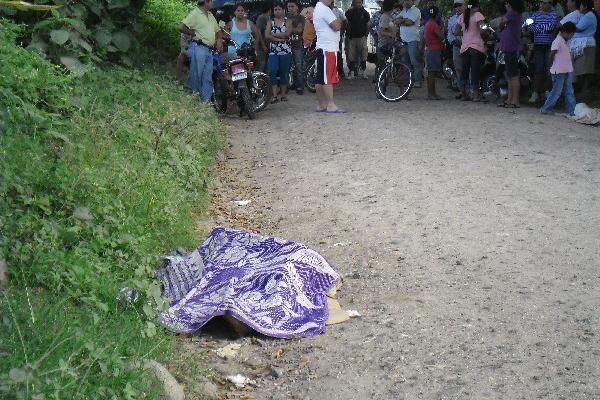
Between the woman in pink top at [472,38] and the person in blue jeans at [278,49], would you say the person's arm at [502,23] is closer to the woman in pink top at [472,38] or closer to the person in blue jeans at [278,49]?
the woman in pink top at [472,38]

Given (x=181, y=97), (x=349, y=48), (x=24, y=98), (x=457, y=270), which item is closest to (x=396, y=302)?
(x=457, y=270)

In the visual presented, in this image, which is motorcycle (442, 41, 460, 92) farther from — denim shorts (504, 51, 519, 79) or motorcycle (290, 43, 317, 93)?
denim shorts (504, 51, 519, 79)

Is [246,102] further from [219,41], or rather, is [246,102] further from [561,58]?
[561,58]

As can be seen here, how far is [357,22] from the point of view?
20.5 meters

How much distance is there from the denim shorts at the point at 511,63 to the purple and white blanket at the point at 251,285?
9.30m

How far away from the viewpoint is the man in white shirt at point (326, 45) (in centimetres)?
1418

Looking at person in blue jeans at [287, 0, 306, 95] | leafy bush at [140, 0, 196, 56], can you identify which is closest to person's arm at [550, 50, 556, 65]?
person in blue jeans at [287, 0, 306, 95]

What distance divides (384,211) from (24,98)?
3373mm

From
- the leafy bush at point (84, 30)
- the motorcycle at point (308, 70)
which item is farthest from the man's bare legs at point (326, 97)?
the leafy bush at point (84, 30)

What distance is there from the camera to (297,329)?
18.5 feet

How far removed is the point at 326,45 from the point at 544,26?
378 cm

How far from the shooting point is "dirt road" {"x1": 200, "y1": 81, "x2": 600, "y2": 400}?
498 centimetres

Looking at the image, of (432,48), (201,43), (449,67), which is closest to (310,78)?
(432,48)

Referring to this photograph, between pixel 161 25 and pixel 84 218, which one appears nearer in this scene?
pixel 84 218
